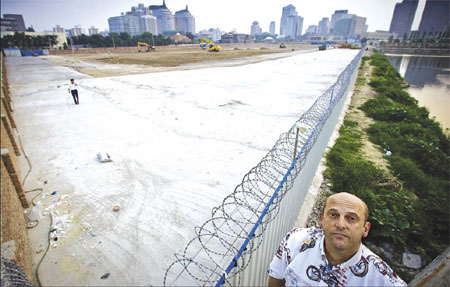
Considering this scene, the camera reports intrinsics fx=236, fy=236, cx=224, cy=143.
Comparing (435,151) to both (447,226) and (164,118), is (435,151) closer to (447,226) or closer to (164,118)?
(447,226)

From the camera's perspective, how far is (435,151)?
281 inches

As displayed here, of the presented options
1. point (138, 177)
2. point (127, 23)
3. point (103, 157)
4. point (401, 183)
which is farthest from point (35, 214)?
point (127, 23)

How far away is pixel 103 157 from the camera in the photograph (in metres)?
A: 6.37

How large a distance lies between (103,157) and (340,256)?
625 cm

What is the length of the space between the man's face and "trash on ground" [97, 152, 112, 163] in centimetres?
607

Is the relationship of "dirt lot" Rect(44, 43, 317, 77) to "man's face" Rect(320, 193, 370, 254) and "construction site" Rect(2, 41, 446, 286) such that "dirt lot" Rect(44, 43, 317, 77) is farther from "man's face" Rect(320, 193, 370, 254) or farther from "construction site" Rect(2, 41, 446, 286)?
"man's face" Rect(320, 193, 370, 254)

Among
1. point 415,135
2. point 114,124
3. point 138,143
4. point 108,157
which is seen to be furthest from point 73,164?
point 415,135

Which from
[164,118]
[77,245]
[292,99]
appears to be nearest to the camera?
[77,245]

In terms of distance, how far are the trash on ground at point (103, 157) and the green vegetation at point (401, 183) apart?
5705 millimetres

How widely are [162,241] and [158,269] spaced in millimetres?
513

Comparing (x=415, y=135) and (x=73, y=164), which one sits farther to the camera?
(x=415, y=135)

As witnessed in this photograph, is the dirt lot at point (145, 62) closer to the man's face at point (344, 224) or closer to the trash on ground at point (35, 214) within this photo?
the trash on ground at point (35, 214)

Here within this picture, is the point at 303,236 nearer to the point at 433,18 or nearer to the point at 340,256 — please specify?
the point at 340,256

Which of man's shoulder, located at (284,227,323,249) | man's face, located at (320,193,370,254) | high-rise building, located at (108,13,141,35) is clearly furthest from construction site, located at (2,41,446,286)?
high-rise building, located at (108,13,141,35)
